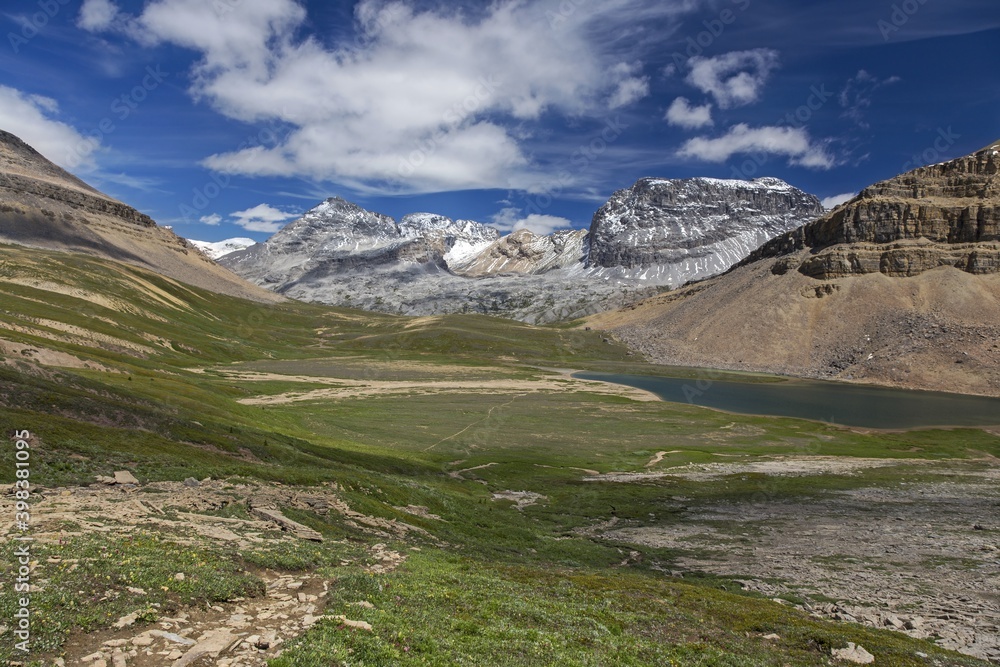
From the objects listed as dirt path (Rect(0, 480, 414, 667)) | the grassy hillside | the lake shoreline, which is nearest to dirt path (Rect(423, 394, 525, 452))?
the grassy hillside

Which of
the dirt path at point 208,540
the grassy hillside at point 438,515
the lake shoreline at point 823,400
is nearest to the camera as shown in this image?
the dirt path at point 208,540

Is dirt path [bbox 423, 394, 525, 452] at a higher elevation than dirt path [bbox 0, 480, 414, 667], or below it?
below

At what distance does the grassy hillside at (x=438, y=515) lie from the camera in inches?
651

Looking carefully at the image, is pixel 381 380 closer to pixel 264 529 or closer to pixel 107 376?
pixel 107 376

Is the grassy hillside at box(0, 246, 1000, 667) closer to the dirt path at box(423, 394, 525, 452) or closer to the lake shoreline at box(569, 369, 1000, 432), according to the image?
the dirt path at box(423, 394, 525, 452)

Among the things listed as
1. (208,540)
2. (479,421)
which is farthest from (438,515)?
(479,421)

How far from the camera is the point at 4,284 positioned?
13875 centimetres

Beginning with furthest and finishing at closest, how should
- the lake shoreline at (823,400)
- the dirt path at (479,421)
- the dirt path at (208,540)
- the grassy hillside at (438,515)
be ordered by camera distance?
the lake shoreline at (823,400) < the dirt path at (479,421) < the grassy hillside at (438,515) < the dirt path at (208,540)

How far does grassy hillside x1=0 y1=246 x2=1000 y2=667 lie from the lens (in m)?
16.5

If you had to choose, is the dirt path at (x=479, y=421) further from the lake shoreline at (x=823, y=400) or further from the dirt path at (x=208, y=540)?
the lake shoreline at (x=823, y=400)

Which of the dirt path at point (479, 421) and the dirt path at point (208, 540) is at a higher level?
the dirt path at point (208, 540)

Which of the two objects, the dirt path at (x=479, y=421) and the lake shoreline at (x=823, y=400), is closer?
the dirt path at (x=479, y=421)

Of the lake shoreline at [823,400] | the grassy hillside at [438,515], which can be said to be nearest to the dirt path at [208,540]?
the grassy hillside at [438,515]

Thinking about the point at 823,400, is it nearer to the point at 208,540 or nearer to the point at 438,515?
the point at 438,515
